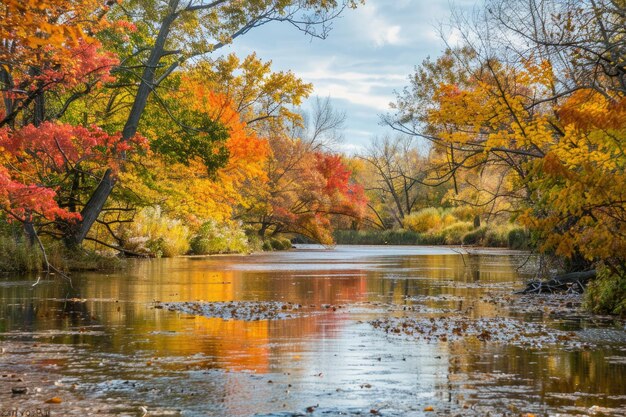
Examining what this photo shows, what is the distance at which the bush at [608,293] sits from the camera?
12516 millimetres

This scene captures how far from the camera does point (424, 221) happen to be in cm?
6431

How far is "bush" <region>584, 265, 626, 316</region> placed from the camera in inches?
493

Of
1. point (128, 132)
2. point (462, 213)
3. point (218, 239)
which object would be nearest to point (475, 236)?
point (462, 213)

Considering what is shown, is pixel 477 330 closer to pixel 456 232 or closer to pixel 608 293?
pixel 608 293

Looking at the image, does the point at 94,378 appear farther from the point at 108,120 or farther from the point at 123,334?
the point at 108,120

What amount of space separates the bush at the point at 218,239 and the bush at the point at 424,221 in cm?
2383

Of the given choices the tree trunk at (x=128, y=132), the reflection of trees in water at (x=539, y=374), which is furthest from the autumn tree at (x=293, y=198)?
the reflection of trees in water at (x=539, y=374)

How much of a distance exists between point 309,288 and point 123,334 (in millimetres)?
8497

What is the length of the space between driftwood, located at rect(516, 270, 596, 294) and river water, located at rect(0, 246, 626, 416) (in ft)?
4.72

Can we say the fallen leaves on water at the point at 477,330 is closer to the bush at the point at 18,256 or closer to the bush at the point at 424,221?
the bush at the point at 18,256

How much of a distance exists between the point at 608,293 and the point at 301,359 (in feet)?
22.3

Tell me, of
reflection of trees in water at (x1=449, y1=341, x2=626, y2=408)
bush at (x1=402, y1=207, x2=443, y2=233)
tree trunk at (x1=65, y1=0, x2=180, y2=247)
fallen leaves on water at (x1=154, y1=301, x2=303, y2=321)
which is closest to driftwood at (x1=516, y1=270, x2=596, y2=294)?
fallen leaves on water at (x1=154, y1=301, x2=303, y2=321)

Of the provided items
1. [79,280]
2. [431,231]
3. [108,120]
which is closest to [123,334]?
[79,280]

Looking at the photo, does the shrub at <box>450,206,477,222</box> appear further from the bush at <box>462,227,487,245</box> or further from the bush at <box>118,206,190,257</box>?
the bush at <box>118,206,190,257</box>
